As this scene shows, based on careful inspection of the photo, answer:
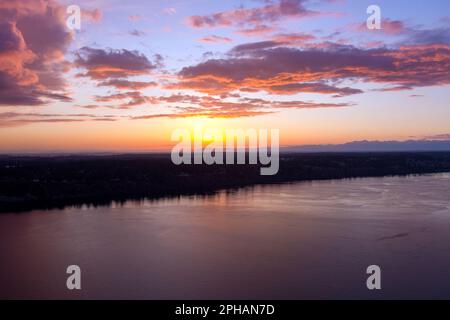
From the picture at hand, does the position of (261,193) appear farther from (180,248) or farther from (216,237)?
(180,248)

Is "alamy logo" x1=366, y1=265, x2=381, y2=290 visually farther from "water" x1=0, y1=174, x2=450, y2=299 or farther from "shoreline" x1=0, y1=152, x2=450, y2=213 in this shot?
"shoreline" x1=0, y1=152, x2=450, y2=213

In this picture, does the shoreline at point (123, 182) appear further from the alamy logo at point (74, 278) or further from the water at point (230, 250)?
the alamy logo at point (74, 278)

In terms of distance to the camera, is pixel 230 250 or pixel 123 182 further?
pixel 123 182

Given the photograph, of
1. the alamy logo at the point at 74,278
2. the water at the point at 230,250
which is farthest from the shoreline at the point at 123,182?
the alamy logo at the point at 74,278

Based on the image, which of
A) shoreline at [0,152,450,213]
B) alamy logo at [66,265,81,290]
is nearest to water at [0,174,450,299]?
alamy logo at [66,265,81,290]

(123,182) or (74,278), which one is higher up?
(123,182)

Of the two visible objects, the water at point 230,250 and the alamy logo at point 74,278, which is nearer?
the water at point 230,250

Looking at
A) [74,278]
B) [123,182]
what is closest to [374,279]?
[74,278]

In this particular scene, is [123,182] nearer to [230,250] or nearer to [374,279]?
[230,250]
